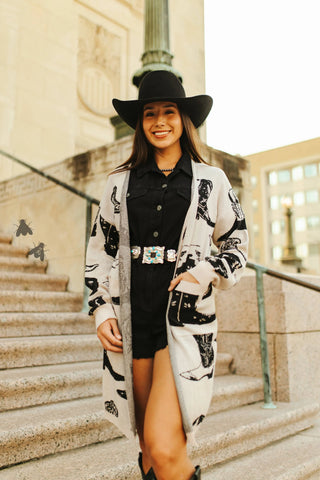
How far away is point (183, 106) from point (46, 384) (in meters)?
2.19

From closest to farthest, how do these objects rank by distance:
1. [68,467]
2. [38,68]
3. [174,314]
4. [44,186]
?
[174,314] < [68,467] < [44,186] < [38,68]

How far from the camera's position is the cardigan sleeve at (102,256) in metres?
1.86

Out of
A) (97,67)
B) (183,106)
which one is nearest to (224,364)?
(183,106)

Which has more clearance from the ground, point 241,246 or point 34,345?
point 241,246

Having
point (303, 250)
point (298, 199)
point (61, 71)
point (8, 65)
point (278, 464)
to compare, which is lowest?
point (278, 464)

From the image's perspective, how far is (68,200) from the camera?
608 cm

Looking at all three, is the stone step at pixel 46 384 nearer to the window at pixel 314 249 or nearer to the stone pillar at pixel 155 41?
the stone pillar at pixel 155 41

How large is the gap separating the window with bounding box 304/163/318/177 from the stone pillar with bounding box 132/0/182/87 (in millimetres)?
56062

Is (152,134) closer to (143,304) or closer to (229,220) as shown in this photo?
(229,220)

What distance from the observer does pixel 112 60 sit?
1190 cm

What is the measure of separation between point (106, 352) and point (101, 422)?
4.06 ft

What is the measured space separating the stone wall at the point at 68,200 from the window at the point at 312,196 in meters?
56.1

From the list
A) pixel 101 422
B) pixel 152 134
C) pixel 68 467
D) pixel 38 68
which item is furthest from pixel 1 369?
pixel 38 68

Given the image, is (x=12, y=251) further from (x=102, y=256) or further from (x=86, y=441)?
(x=102, y=256)
